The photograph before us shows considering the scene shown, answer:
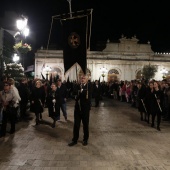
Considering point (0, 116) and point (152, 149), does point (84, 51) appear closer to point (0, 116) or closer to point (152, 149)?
point (152, 149)

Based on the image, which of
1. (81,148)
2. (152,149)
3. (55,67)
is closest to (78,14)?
(81,148)

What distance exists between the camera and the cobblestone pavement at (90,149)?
5.66 meters

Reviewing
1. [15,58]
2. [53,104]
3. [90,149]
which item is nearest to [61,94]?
[53,104]

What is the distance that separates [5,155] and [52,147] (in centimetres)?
127

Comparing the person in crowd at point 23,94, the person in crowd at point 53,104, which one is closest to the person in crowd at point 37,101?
the person in crowd at point 53,104

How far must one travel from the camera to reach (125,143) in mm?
7617

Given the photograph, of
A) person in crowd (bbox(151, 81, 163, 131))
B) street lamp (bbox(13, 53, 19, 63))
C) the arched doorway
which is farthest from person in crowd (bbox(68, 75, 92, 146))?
the arched doorway

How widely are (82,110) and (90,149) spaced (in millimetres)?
1122

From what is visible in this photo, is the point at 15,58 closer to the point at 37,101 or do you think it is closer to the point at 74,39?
the point at 37,101

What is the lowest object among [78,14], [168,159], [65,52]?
[168,159]

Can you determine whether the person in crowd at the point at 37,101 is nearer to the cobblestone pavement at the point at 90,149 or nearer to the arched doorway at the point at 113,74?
Answer: the cobblestone pavement at the point at 90,149

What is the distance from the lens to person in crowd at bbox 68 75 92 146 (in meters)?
7.37

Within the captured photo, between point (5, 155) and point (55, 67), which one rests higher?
point (55, 67)

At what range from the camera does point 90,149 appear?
6.89 meters
